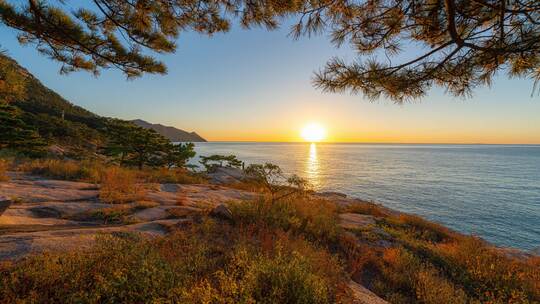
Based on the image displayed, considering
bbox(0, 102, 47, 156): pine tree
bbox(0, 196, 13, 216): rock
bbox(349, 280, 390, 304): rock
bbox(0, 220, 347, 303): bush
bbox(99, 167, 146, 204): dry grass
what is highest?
bbox(0, 102, 47, 156): pine tree

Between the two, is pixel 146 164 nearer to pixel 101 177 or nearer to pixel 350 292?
pixel 101 177

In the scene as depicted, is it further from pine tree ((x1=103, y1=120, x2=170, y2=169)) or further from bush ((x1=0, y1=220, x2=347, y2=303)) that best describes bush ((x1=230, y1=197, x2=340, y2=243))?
pine tree ((x1=103, y1=120, x2=170, y2=169))

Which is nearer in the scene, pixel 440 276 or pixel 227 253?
pixel 227 253

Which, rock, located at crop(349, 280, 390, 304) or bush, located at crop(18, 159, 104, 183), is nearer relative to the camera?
rock, located at crop(349, 280, 390, 304)

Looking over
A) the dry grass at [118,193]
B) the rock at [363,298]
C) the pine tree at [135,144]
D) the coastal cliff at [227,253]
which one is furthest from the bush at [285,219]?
the pine tree at [135,144]

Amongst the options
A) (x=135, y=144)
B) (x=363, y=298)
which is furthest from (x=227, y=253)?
(x=135, y=144)

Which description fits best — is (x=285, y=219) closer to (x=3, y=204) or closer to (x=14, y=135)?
(x=3, y=204)

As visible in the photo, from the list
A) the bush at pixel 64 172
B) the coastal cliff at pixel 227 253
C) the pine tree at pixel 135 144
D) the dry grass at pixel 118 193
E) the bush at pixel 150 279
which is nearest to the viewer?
the bush at pixel 150 279

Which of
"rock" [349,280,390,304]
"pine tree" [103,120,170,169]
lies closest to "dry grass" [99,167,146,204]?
"rock" [349,280,390,304]

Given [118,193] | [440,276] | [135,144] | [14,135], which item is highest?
[14,135]

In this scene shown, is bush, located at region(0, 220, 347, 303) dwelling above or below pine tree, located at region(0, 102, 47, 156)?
below

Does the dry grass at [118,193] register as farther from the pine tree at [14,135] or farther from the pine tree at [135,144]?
the pine tree at [14,135]

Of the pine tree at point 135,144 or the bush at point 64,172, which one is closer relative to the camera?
the bush at point 64,172

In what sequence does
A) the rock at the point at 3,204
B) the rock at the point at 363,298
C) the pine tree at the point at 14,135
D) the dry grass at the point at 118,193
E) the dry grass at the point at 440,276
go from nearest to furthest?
the rock at the point at 363,298 < the dry grass at the point at 440,276 < the rock at the point at 3,204 < the dry grass at the point at 118,193 < the pine tree at the point at 14,135
